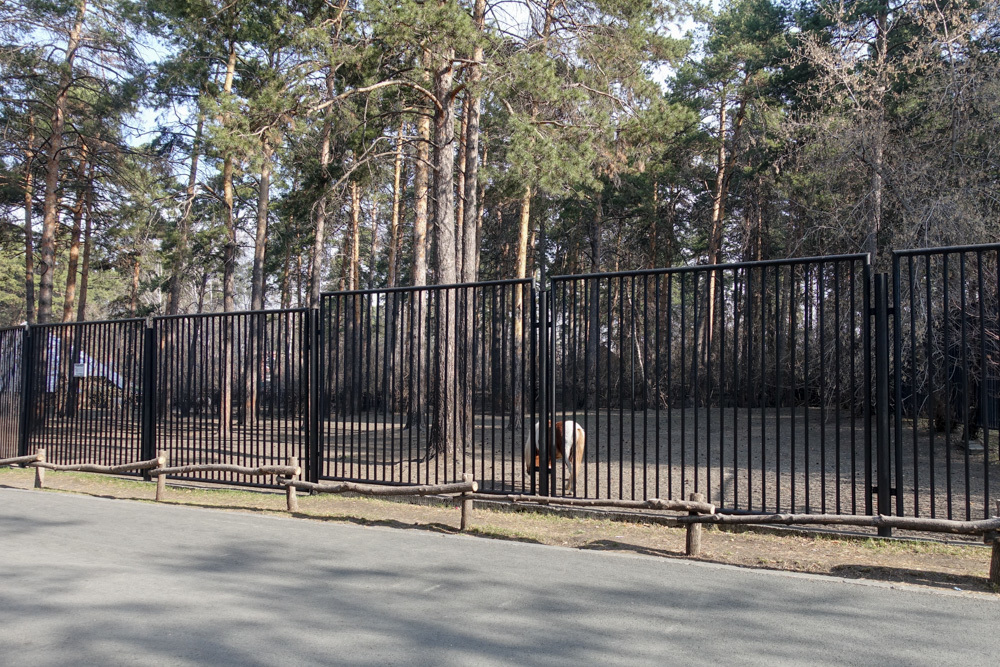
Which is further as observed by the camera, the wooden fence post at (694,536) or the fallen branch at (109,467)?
the fallen branch at (109,467)

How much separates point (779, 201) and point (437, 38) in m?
12.7

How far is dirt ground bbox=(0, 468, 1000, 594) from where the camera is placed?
247 inches

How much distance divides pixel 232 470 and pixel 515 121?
287 inches

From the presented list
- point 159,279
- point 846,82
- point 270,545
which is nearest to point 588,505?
point 270,545

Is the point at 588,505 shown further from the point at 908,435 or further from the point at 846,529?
the point at 908,435

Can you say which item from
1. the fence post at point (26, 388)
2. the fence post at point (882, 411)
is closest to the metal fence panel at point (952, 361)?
the fence post at point (882, 411)

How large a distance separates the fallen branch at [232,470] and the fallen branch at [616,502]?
2780 millimetres

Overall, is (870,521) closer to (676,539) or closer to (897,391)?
(897,391)

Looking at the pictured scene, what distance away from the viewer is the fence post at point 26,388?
13.8 m

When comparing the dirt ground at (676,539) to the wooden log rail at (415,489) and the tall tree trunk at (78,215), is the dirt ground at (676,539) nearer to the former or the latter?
the wooden log rail at (415,489)

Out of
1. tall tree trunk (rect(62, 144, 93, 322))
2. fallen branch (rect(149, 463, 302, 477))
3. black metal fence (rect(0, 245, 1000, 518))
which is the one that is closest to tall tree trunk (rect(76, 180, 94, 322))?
tall tree trunk (rect(62, 144, 93, 322))

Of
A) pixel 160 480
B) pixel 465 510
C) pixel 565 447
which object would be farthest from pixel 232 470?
pixel 565 447

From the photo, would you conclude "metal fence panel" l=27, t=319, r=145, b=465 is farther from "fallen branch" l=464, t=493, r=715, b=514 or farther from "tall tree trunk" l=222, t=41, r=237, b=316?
"tall tree trunk" l=222, t=41, r=237, b=316

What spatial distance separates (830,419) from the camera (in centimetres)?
2084
